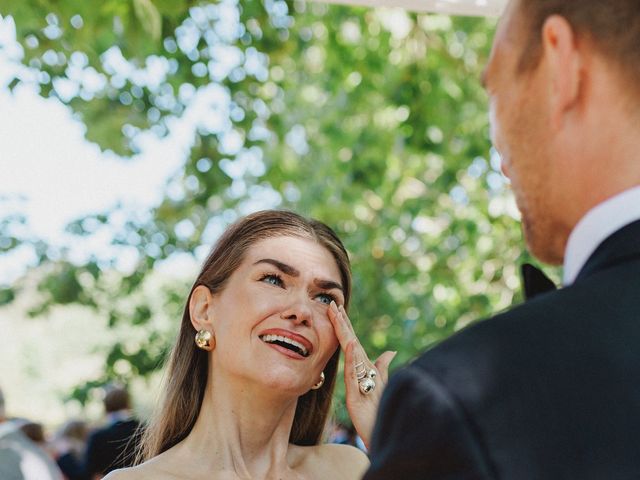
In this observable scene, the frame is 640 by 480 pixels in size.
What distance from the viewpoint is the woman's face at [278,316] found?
2801 millimetres

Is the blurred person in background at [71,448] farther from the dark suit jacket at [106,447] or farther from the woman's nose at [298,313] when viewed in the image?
the woman's nose at [298,313]

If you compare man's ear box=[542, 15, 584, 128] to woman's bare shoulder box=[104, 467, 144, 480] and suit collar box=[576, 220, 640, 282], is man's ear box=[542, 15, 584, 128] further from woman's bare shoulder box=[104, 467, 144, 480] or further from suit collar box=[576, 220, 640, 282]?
woman's bare shoulder box=[104, 467, 144, 480]

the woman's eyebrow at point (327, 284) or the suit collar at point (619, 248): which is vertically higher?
the suit collar at point (619, 248)

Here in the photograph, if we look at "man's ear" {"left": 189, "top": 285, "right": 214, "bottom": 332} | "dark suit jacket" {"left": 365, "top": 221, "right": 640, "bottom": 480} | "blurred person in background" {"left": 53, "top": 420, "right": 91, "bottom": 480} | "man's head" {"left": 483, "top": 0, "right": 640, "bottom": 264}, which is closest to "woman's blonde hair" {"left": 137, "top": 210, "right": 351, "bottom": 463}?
"man's ear" {"left": 189, "top": 285, "right": 214, "bottom": 332}

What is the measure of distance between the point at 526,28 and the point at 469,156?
8.03 metres

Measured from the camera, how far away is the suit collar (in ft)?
3.67

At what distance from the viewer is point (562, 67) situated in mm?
1165

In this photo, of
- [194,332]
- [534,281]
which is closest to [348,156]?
[194,332]

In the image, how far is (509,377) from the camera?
1.04 meters

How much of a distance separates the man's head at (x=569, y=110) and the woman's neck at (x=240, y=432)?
1.74m

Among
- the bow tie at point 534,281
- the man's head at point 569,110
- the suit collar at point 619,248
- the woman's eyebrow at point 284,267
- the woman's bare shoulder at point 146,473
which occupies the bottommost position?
the woman's bare shoulder at point 146,473

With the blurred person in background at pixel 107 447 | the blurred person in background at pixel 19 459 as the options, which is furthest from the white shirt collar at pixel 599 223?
the blurred person in background at pixel 107 447

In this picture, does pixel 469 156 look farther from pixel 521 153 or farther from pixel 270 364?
pixel 521 153

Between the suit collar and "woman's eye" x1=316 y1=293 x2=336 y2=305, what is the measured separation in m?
1.88
